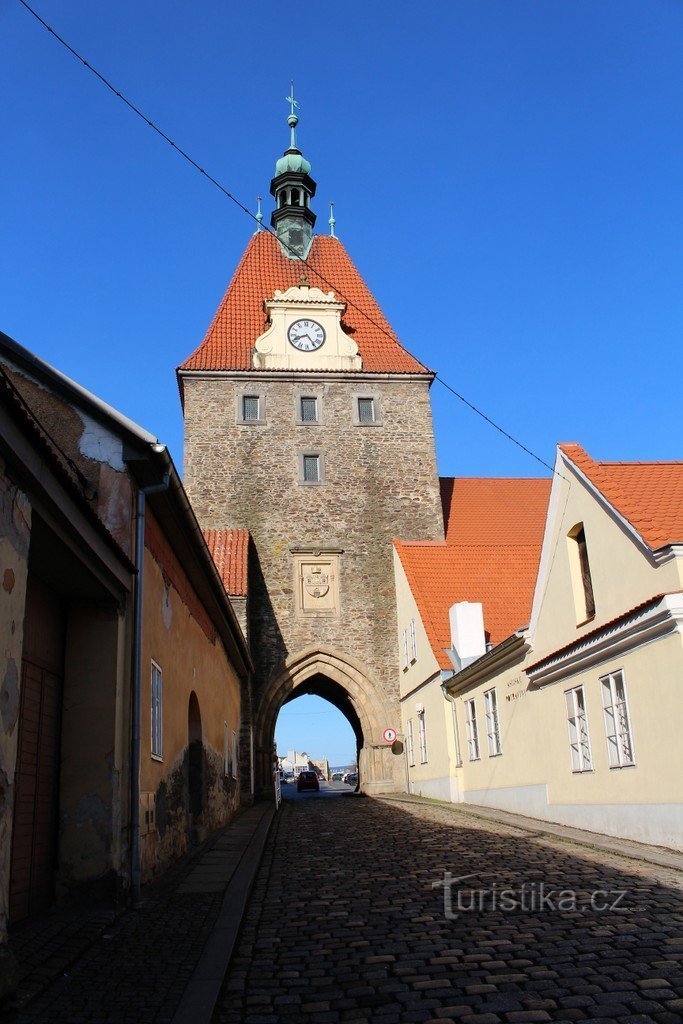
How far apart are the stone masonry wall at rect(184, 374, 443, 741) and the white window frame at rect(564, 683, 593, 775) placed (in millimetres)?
14988

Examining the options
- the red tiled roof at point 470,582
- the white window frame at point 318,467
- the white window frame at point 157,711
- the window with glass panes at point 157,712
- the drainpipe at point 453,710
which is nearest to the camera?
the white window frame at point 157,711

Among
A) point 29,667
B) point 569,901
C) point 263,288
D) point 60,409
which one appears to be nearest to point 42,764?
point 29,667

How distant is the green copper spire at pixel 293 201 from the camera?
34634mm

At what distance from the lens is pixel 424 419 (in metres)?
29.3

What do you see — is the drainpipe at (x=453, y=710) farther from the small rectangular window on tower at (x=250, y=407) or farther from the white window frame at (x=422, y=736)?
the small rectangular window on tower at (x=250, y=407)

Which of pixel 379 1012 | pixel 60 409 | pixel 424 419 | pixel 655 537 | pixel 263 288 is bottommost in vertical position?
pixel 379 1012

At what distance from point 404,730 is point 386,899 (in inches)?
757

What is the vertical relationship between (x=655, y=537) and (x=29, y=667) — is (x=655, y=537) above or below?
above

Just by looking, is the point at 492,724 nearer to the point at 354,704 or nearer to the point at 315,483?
the point at 354,704

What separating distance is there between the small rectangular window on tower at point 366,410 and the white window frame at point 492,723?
45.8 feet

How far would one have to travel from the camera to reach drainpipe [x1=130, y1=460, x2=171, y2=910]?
7.60 meters

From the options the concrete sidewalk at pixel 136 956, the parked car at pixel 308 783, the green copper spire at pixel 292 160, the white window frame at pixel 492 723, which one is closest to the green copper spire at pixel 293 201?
the green copper spire at pixel 292 160

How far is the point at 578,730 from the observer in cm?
1201

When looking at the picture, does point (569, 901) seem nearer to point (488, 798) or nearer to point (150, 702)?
point (150, 702)
